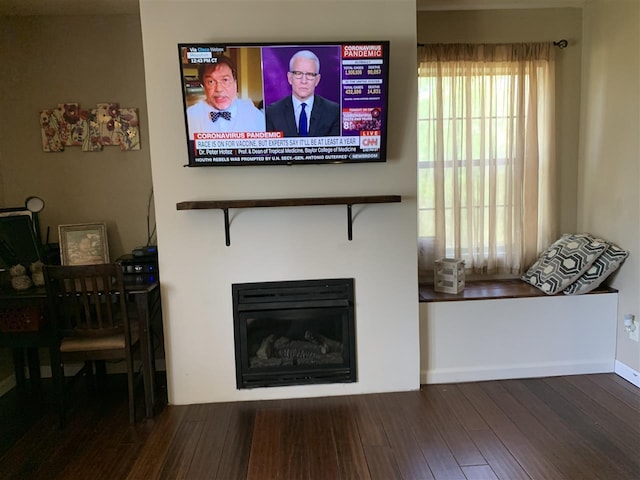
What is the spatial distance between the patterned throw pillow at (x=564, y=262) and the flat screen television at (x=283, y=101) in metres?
1.53

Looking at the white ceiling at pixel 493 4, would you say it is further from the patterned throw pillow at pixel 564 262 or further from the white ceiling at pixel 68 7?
the white ceiling at pixel 68 7

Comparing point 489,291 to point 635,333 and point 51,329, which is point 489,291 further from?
point 51,329

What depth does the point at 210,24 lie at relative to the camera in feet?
8.52

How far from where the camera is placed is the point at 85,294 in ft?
8.14

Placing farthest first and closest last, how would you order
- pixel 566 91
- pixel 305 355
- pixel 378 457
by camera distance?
1. pixel 566 91
2. pixel 305 355
3. pixel 378 457

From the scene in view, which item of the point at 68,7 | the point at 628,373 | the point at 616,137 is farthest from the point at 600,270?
the point at 68,7

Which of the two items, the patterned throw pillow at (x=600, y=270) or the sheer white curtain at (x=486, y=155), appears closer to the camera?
the patterned throw pillow at (x=600, y=270)

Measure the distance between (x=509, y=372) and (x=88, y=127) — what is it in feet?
10.9

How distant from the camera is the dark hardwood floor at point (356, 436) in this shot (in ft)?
7.07

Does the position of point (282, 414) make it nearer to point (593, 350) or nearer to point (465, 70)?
point (593, 350)

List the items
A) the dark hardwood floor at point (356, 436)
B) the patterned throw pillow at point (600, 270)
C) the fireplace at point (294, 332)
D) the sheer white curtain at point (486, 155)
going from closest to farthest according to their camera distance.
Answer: the dark hardwood floor at point (356, 436) < the fireplace at point (294, 332) < the patterned throw pillow at point (600, 270) < the sheer white curtain at point (486, 155)

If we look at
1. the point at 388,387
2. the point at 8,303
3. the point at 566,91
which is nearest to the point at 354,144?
the point at 388,387

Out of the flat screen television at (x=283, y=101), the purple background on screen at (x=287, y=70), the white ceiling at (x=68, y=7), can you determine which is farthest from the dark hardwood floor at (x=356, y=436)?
the white ceiling at (x=68, y=7)

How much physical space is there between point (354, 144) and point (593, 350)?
2159 mm
